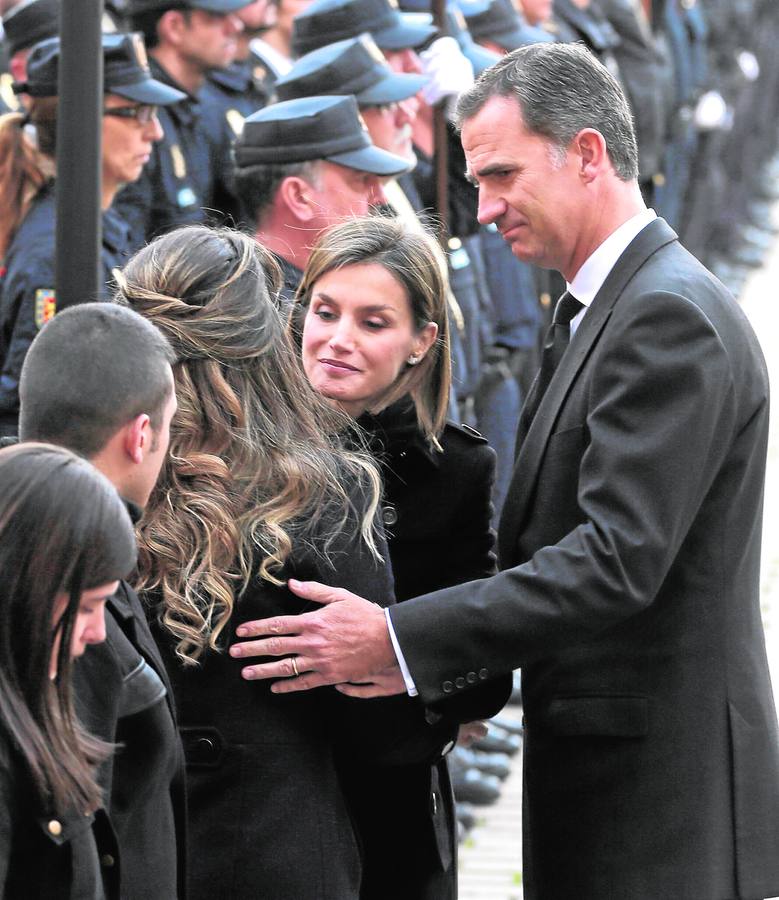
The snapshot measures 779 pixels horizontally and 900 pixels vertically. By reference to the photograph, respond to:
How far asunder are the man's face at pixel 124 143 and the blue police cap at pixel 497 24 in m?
2.37

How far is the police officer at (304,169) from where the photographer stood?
434cm

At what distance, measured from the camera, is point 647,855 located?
8.81 ft

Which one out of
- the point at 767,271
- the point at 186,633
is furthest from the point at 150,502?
the point at 767,271

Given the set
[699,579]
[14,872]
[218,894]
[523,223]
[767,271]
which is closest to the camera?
[14,872]

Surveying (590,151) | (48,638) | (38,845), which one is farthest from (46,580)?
(590,151)

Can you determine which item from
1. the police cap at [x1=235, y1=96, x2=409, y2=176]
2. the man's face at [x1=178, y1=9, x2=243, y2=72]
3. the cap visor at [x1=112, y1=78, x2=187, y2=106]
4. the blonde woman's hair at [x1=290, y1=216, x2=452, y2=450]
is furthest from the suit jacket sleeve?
the man's face at [x1=178, y1=9, x2=243, y2=72]

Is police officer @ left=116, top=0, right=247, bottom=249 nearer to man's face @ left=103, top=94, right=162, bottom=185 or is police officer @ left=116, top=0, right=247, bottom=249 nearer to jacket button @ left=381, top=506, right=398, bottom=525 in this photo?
man's face @ left=103, top=94, right=162, bottom=185

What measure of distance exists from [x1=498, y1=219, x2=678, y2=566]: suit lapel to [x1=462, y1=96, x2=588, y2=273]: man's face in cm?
11

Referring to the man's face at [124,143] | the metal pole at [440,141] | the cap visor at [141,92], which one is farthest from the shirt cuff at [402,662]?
the metal pole at [440,141]

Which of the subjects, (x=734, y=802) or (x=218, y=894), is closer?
(x=218, y=894)

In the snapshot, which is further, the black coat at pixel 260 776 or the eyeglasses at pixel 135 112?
the eyeglasses at pixel 135 112

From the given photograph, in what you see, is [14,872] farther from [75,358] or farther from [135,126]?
[135,126]

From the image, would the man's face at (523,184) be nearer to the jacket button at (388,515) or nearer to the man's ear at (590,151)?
the man's ear at (590,151)

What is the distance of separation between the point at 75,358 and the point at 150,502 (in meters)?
0.31
